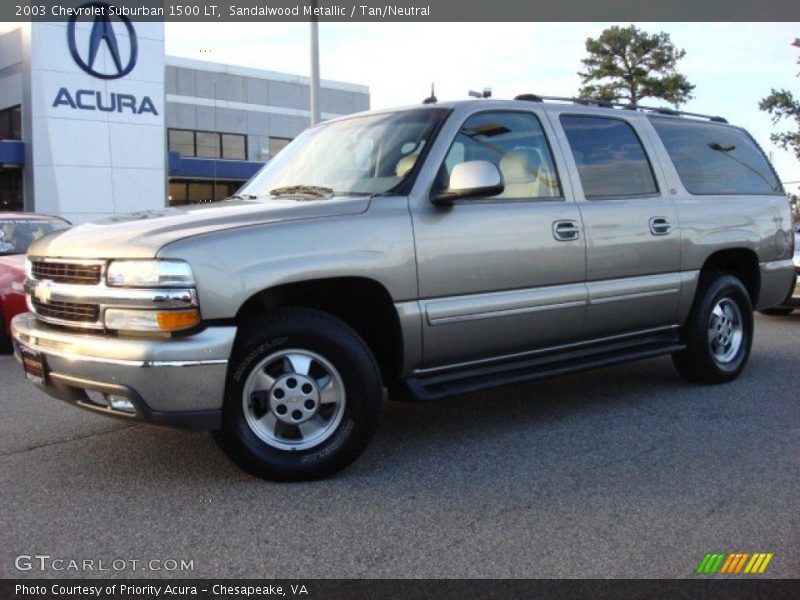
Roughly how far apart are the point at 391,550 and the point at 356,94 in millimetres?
44755

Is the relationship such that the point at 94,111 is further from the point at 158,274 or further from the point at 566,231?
the point at 158,274

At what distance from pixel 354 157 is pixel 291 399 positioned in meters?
1.61

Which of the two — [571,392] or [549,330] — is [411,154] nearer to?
[549,330]

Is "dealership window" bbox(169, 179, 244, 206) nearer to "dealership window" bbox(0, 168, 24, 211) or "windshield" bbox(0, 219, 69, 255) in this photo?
"dealership window" bbox(0, 168, 24, 211)

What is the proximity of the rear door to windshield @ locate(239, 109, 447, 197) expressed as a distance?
104 centimetres

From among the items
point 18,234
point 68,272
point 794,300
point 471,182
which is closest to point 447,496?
point 471,182

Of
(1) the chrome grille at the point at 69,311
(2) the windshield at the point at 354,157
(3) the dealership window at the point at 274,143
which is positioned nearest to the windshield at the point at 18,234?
(2) the windshield at the point at 354,157

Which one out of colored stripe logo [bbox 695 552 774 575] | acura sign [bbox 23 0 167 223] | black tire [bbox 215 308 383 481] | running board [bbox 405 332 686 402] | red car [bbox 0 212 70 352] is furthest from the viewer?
acura sign [bbox 23 0 167 223]

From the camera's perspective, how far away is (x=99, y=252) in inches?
150

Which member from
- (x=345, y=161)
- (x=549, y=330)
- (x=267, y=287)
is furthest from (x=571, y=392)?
(x=267, y=287)

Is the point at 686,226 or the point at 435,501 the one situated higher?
the point at 686,226

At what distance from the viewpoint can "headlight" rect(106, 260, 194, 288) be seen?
3633 mm
